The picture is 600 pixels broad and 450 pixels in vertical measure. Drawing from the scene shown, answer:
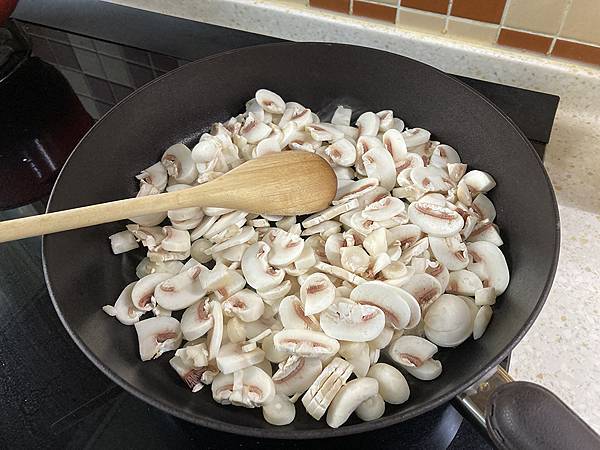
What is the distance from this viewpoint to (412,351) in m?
0.70

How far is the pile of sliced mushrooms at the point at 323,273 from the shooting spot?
27.0 inches

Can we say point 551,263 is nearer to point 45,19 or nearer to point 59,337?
point 59,337

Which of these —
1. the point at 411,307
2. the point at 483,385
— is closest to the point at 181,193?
the point at 411,307

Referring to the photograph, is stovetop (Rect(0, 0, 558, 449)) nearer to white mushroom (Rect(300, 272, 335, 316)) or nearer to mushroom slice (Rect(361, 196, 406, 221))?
white mushroom (Rect(300, 272, 335, 316))

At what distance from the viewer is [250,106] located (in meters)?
1.00

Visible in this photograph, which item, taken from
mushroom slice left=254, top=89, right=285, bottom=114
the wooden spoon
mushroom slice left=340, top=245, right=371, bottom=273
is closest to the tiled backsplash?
mushroom slice left=254, top=89, right=285, bottom=114

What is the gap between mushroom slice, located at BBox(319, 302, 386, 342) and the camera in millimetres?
687

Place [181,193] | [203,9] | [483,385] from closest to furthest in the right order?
[483,385] → [181,193] → [203,9]

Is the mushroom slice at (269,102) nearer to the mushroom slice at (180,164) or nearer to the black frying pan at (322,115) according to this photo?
the black frying pan at (322,115)

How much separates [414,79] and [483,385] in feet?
1.66

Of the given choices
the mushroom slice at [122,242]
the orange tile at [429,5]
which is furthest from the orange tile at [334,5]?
the mushroom slice at [122,242]

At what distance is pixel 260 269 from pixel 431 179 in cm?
28

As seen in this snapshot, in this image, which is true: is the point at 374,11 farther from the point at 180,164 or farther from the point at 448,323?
the point at 448,323

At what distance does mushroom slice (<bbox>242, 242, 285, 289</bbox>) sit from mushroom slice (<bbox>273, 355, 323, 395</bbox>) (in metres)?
0.12
